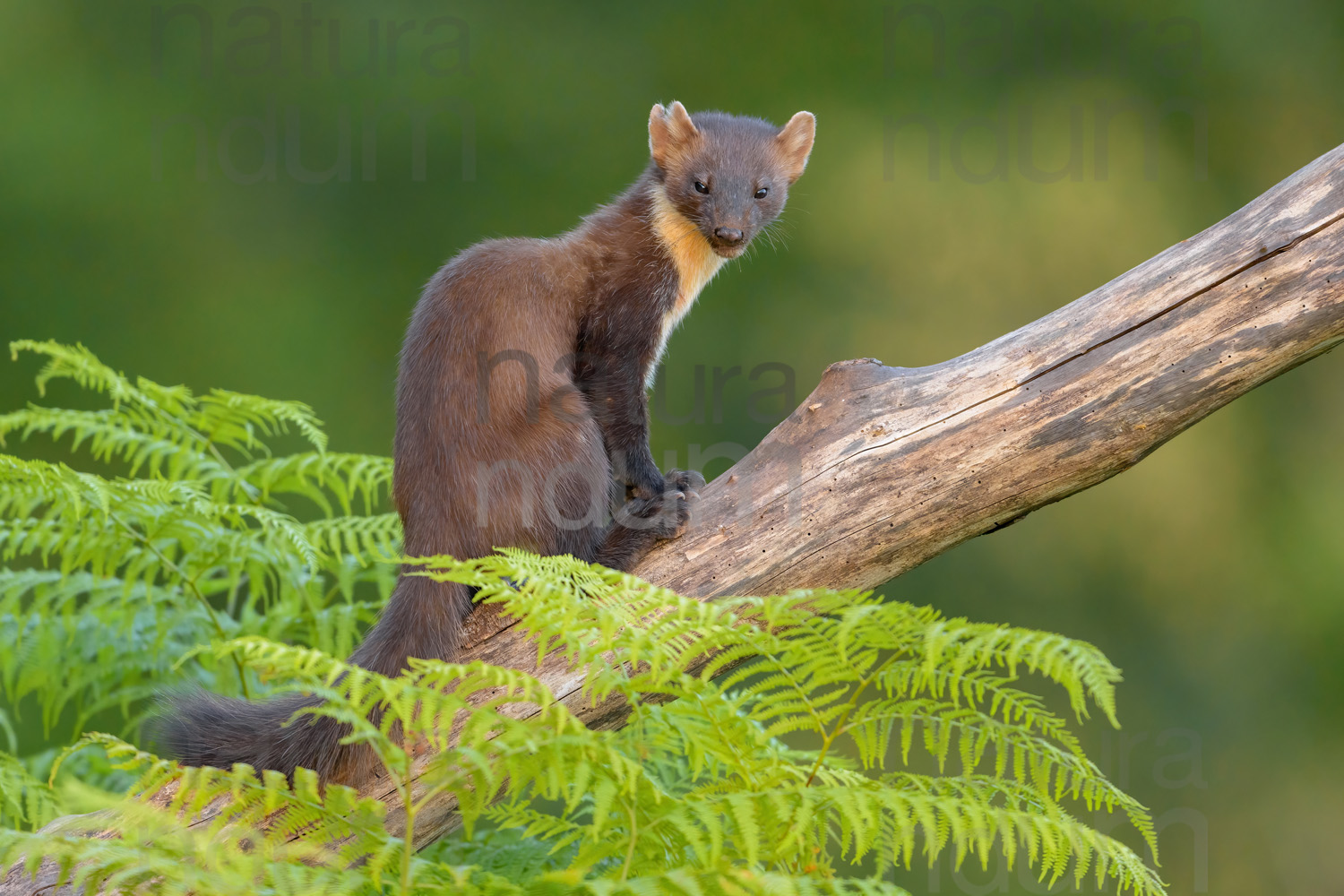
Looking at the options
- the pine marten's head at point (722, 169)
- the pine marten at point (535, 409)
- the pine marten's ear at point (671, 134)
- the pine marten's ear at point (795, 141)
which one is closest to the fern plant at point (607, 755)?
the pine marten at point (535, 409)

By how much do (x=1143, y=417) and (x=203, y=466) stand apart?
213 cm

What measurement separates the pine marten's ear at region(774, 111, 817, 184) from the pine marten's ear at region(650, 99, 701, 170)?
0.84ft

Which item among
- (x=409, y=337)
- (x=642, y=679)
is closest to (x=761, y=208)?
(x=409, y=337)

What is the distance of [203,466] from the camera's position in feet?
8.68

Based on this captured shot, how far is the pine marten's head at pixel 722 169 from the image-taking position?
8.73 feet

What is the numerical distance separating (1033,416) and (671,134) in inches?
48.8

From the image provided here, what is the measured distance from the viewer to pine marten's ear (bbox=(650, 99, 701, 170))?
2756mm

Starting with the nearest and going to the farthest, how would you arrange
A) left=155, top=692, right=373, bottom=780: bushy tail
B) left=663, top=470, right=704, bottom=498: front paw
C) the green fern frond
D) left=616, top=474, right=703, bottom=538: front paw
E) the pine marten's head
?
left=155, top=692, right=373, bottom=780: bushy tail → the green fern frond → left=616, top=474, right=703, bottom=538: front paw → left=663, top=470, right=704, bottom=498: front paw → the pine marten's head

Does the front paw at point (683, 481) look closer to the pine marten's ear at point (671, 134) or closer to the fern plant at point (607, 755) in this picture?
the fern plant at point (607, 755)

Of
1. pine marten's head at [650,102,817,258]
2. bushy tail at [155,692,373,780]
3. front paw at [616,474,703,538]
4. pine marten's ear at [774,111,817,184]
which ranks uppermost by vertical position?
pine marten's ear at [774,111,817,184]

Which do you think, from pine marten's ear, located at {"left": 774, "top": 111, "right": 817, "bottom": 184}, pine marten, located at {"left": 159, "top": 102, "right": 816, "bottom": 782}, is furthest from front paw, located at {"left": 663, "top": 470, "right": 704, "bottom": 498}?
pine marten's ear, located at {"left": 774, "top": 111, "right": 817, "bottom": 184}

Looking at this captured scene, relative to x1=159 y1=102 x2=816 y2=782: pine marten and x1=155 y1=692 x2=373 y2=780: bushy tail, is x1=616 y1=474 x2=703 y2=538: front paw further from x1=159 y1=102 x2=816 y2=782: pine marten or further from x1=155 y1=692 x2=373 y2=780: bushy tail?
x1=155 y1=692 x2=373 y2=780: bushy tail

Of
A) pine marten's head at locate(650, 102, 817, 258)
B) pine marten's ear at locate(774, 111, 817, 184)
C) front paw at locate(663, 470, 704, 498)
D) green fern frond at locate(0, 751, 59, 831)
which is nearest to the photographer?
green fern frond at locate(0, 751, 59, 831)

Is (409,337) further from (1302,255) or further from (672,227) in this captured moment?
(1302,255)
